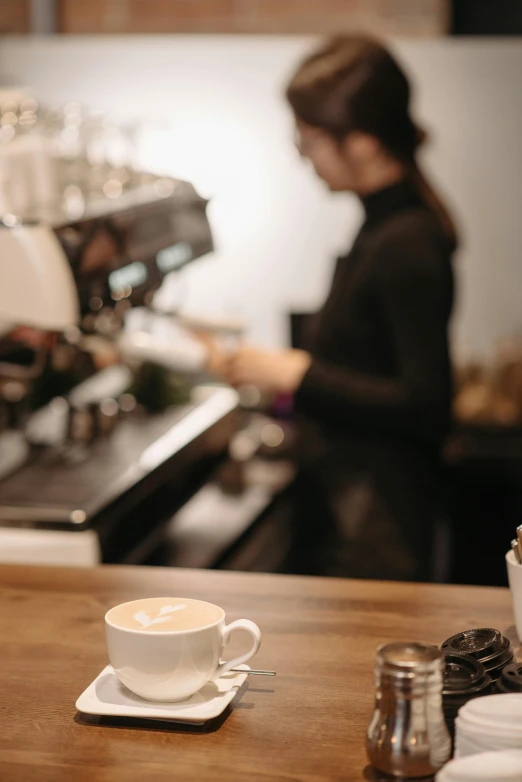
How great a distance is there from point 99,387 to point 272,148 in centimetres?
129

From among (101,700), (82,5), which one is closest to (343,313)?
(101,700)

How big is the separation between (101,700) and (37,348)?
56.8 inches

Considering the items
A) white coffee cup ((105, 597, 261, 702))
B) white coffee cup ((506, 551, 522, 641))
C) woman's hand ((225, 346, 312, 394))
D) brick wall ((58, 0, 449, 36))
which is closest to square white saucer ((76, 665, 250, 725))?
white coffee cup ((105, 597, 261, 702))

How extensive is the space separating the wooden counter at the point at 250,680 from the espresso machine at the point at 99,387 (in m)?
0.40

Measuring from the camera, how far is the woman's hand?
2.37 metres

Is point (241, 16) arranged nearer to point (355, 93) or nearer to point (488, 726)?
point (355, 93)

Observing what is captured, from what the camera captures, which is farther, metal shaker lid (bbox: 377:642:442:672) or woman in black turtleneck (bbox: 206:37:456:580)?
woman in black turtleneck (bbox: 206:37:456:580)

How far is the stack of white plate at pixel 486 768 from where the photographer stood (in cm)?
83

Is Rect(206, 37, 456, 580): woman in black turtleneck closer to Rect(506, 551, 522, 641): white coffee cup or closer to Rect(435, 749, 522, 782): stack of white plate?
Rect(506, 551, 522, 641): white coffee cup

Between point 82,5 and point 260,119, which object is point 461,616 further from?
point 82,5

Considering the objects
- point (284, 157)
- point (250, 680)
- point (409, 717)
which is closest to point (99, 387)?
point (284, 157)

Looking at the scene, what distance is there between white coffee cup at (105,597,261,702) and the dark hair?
53.1 inches

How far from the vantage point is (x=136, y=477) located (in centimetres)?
206

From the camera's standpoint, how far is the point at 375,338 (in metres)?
2.19
